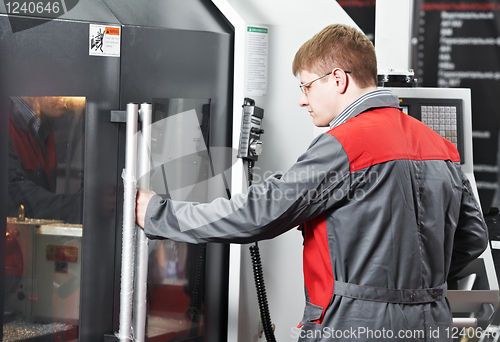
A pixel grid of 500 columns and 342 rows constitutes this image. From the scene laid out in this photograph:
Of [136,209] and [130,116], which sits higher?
[130,116]

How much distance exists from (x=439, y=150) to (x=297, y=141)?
654mm

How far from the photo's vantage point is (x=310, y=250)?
1139mm

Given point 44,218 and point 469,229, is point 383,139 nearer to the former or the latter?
point 469,229

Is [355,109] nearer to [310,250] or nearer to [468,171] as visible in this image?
[310,250]

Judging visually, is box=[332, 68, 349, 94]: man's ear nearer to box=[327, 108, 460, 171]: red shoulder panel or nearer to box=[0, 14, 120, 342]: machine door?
box=[327, 108, 460, 171]: red shoulder panel

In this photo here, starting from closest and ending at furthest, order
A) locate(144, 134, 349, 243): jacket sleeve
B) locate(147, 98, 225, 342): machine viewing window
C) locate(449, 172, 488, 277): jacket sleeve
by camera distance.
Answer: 1. locate(144, 134, 349, 243): jacket sleeve
2. locate(449, 172, 488, 277): jacket sleeve
3. locate(147, 98, 225, 342): machine viewing window

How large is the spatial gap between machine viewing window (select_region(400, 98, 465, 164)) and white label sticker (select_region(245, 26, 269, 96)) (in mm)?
623

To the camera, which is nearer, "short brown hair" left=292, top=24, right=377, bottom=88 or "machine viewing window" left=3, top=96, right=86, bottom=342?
"short brown hair" left=292, top=24, right=377, bottom=88

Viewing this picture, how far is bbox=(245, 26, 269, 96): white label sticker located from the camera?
156 centimetres

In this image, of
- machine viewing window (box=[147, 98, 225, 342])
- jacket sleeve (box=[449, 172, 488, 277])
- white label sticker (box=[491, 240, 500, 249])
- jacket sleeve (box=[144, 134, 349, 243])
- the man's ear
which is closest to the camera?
jacket sleeve (box=[144, 134, 349, 243])

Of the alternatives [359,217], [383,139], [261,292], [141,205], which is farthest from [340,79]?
[261,292]

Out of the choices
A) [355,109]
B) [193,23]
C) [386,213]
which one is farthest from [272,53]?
[386,213]

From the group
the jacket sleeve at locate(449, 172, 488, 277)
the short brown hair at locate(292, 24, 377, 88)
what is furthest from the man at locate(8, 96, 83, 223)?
the jacket sleeve at locate(449, 172, 488, 277)

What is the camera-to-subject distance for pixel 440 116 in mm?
1812
